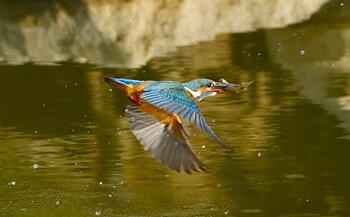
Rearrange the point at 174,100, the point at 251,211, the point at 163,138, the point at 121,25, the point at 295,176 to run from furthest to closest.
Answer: the point at 121,25 < the point at 295,176 < the point at 251,211 < the point at 163,138 < the point at 174,100

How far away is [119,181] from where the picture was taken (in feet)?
17.1

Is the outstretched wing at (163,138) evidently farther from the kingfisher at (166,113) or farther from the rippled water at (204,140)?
the rippled water at (204,140)

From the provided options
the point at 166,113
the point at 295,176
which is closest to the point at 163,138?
the point at 166,113

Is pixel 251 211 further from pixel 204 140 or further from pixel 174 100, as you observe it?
pixel 204 140

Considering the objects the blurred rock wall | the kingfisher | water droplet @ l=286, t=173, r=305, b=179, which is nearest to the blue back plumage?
the kingfisher

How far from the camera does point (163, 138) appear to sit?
13.7 ft

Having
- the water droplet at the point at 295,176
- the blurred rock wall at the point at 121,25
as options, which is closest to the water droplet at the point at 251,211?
the water droplet at the point at 295,176

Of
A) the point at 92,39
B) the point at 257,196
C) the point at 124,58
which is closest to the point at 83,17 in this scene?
the point at 92,39

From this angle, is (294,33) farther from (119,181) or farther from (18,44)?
(119,181)

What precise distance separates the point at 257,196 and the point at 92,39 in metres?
4.14

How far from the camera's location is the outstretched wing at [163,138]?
13.3ft

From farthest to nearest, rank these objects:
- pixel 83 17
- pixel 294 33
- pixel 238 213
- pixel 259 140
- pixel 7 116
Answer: pixel 83 17
pixel 294 33
pixel 7 116
pixel 259 140
pixel 238 213

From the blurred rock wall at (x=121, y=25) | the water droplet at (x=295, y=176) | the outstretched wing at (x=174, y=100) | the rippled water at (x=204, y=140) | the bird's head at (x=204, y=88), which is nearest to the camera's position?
the outstretched wing at (x=174, y=100)

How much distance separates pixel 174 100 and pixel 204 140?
1.94 meters
